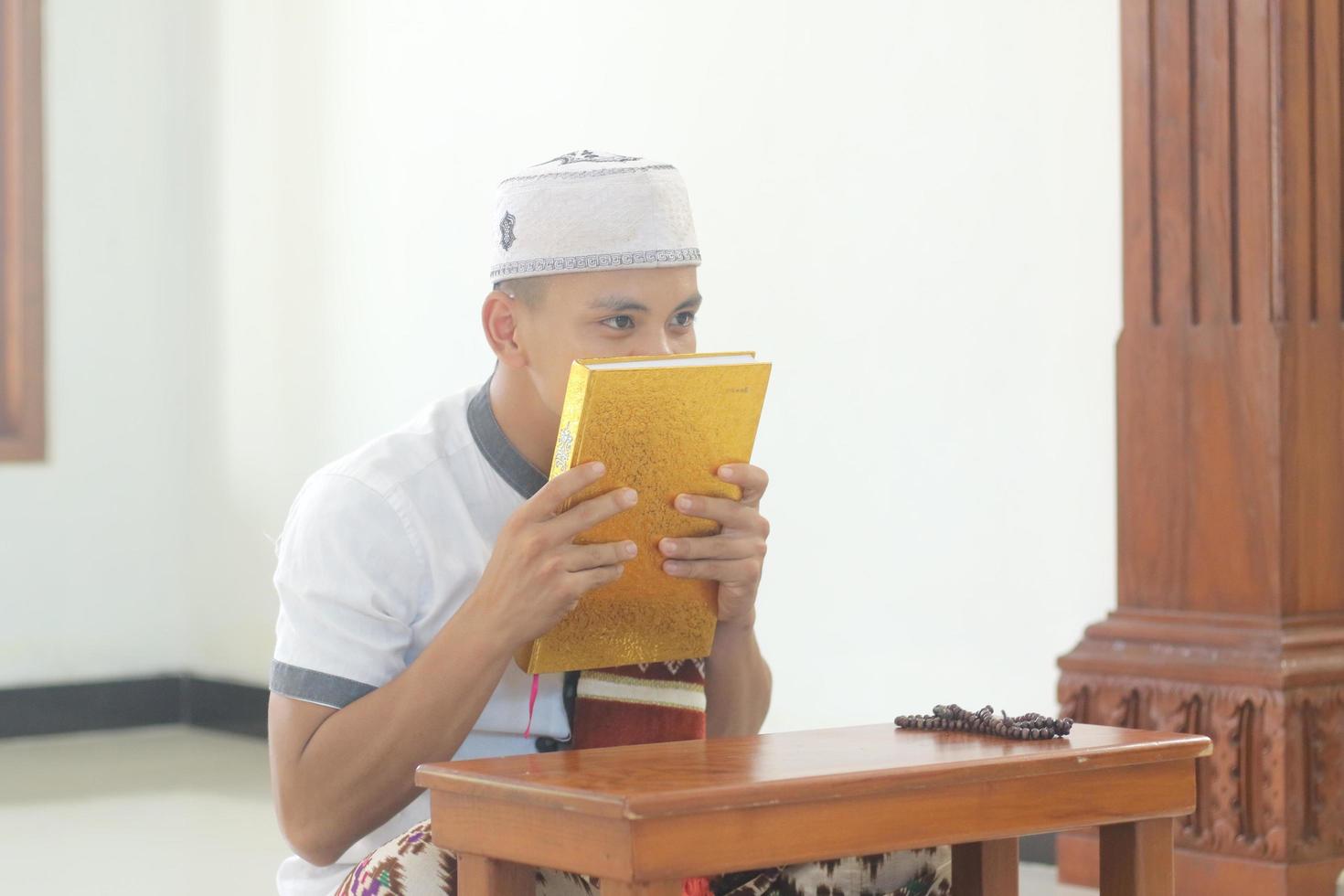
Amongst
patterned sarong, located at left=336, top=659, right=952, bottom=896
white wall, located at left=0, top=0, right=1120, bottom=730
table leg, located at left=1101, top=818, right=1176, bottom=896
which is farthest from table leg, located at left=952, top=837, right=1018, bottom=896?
white wall, located at left=0, top=0, right=1120, bottom=730

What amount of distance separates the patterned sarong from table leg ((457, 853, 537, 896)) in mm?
123

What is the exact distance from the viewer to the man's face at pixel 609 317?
2.01 m

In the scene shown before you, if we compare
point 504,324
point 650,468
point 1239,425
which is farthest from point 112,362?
point 650,468

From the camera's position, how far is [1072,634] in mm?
3578

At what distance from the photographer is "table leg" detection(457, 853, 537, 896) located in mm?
1514

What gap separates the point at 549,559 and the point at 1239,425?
1747 millimetres

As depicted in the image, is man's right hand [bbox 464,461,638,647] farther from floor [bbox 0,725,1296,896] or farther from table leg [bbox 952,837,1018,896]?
floor [bbox 0,725,1296,896]

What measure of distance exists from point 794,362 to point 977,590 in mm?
683

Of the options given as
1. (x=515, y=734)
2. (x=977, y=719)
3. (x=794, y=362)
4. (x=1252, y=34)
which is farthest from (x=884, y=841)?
(x=794, y=362)

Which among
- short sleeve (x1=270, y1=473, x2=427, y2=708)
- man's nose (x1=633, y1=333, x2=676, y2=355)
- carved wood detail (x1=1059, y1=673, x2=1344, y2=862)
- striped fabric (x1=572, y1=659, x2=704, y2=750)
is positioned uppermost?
man's nose (x1=633, y1=333, x2=676, y2=355)

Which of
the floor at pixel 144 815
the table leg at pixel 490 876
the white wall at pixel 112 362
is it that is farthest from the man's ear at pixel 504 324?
the white wall at pixel 112 362

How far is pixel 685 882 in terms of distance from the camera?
1.73 metres

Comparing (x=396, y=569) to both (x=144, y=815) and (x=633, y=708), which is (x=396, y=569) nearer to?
(x=633, y=708)

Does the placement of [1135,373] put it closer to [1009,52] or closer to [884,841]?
[1009,52]
